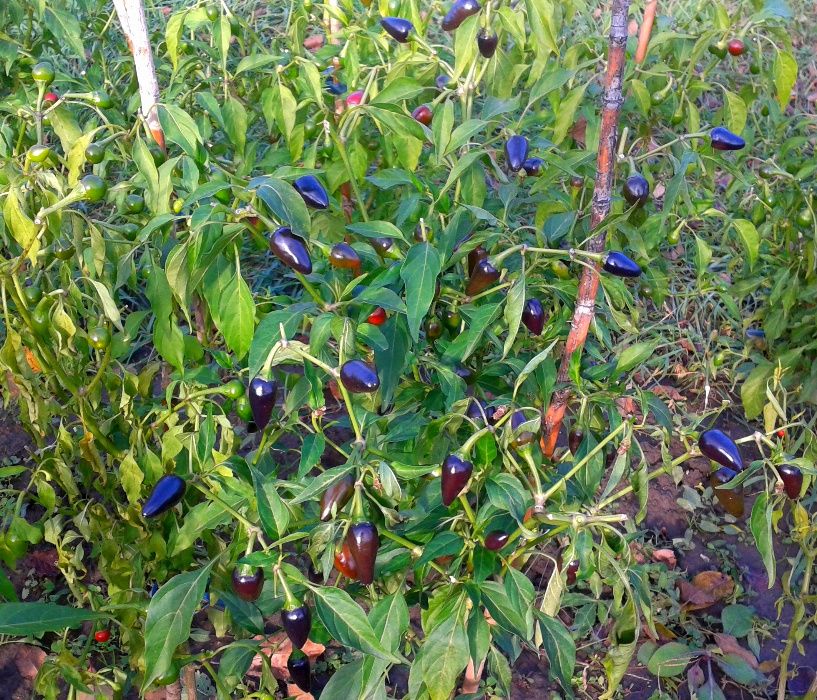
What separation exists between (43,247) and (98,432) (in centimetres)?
37

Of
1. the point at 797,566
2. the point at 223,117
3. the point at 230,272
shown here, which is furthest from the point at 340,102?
the point at 797,566

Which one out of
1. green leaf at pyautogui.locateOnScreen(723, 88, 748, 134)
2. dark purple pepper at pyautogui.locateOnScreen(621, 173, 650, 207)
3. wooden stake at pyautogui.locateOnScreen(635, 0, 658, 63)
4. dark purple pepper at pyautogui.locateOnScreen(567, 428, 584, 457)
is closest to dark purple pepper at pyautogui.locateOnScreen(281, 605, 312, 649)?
dark purple pepper at pyautogui.locateOnScreen(567, 428, 584, 457)

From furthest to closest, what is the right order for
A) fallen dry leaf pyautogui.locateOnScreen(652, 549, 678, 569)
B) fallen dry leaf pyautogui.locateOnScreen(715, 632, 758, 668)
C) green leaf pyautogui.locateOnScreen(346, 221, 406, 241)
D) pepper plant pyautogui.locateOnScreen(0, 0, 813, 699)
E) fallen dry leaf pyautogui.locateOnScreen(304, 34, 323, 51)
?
fallen dry leaf pyautogui.locateOnScreen(304, 34, 323, 51) < fallen dry leaf pyautogui.locateOnScreen(652, 549, 678, 569) < fallen dry leaf pyautogui.locateOnScreen(715, 632, 758, 668) < green leaf pyautogui.locateOnScreen(346, 221, 406, 241) < pepper plant pyautogui.locateOnScreen(0, 0, 813, 699)

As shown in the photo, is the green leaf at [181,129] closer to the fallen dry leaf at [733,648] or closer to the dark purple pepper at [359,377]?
the dark purple pepper at [359,377]

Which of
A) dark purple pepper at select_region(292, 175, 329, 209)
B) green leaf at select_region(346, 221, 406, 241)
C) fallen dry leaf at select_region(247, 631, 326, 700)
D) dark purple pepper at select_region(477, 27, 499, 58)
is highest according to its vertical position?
dark purple pepper at select_region(477, 27, 499, 58)

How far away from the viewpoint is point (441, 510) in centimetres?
138

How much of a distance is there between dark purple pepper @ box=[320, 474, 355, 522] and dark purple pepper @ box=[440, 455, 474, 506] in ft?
0.43

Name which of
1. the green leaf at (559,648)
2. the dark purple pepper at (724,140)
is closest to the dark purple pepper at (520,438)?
the green leaf at (559,648)

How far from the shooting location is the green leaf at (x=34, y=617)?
1.19m

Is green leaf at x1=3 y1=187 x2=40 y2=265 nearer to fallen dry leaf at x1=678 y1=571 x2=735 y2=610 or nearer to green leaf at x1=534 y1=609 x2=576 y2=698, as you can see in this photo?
green leaf at x1=534 y1=609 x2=576 y2=698

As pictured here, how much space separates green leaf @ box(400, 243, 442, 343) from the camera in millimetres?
1247

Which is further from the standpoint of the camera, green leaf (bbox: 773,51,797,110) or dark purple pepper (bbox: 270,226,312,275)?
green leaf (bbox: 773,51,797,110)

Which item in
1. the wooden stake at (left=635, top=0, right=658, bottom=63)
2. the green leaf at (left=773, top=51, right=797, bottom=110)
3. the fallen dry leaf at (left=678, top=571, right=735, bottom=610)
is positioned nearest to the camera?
the wooden stake at (left=635, top=0, right=658, bottom=63)

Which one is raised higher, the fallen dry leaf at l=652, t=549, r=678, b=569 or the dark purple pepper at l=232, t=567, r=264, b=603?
the dark purple pepper at l=232, t=567, r=264, b=603
